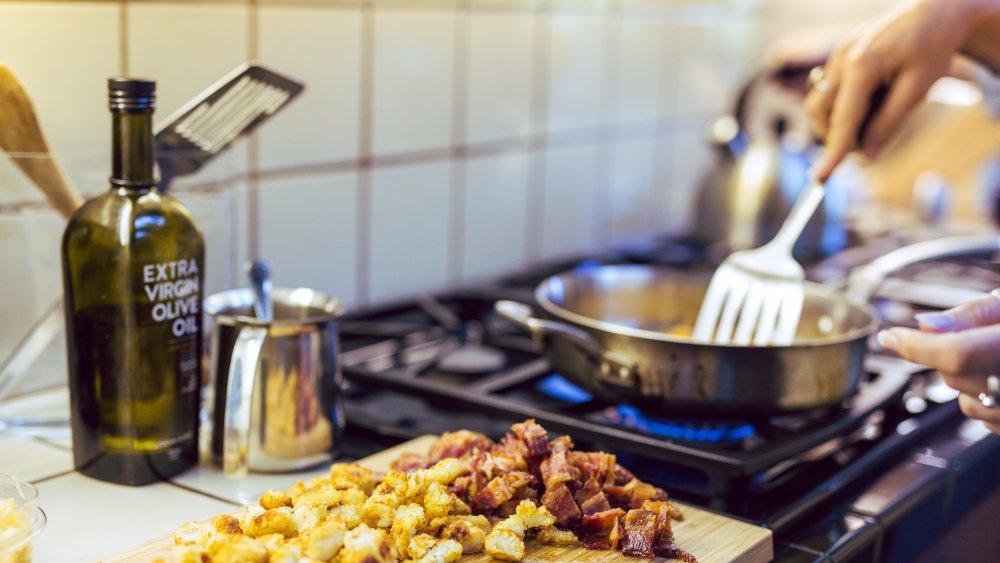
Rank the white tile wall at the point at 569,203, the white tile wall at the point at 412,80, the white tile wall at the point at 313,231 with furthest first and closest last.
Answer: the white tile wall at the point at 569,203
the white tile wall at the point at 412,80
the white tile wall at the point at 313,231

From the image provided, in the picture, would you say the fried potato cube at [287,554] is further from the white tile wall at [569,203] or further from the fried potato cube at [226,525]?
the white tile wall at [569,203]

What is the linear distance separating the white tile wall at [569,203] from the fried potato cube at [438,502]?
0.97 meters

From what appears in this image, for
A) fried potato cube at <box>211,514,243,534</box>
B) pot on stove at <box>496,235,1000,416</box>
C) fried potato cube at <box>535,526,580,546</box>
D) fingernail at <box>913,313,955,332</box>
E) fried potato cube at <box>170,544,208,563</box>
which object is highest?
fingernail at <box>913,313,955,332</box>

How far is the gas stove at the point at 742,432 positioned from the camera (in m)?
0.90

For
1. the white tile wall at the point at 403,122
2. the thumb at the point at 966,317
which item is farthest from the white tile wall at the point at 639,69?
the thumb at the point at 966,317

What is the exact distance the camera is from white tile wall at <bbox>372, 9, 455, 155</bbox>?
4.41 ft

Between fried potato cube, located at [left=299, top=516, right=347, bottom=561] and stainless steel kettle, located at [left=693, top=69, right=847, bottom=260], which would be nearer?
fried potato cube, located at [left=299, top=516, right=347, bottom=561]

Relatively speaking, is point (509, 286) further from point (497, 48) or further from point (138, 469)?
point (138, 469)

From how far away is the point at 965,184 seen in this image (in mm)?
2234

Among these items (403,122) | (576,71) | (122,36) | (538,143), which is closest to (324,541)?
(122,36)

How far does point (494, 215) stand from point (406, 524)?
0.91 metres

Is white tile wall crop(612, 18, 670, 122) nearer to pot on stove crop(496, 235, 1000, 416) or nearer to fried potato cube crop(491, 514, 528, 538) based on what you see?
pot on stove crop(496, 235, 1000, 416)

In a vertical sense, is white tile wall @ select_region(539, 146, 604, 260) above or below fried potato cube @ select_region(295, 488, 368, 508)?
above

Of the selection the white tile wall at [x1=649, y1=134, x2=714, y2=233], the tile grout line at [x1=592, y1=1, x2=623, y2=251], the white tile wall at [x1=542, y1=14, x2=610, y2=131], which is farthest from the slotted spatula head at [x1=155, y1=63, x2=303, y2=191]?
the white tile wall at [x1=649, y1=134, x2=714, y2=233]
